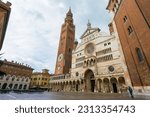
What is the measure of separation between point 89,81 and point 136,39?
2174cm

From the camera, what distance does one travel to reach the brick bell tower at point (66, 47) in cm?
4519

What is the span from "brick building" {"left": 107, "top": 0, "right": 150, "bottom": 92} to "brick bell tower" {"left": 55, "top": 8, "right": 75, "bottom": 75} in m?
30.8

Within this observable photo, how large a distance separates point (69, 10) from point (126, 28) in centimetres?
5320

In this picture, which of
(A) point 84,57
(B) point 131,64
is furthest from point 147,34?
(A) point 84,57

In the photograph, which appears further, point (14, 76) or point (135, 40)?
point (14, 76)

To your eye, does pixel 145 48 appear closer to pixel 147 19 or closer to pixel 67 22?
pixel 147 19

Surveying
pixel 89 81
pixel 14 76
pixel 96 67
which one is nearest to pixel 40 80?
pixel 14 76

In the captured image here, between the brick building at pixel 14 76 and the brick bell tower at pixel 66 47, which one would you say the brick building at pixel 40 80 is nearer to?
the brick building at pixel 14 76

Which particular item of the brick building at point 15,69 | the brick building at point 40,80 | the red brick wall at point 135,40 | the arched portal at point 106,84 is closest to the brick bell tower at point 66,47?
the brick building at point 15,69

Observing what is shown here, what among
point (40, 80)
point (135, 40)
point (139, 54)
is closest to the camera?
point (139, 54)

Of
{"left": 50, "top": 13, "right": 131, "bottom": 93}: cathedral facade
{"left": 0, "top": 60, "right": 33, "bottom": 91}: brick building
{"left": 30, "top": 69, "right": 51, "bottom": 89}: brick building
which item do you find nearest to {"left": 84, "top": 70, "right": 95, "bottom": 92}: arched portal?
{"left": 50, "top": 13, "right": 131, "bottom": 93}: cathedral facade

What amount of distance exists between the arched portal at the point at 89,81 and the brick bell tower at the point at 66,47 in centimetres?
1359

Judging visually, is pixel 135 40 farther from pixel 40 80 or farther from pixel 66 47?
pixel 40 80

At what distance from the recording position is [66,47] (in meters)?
48.1
